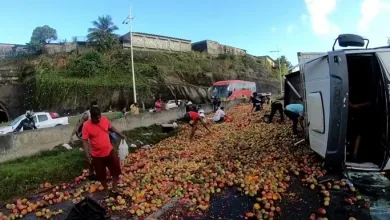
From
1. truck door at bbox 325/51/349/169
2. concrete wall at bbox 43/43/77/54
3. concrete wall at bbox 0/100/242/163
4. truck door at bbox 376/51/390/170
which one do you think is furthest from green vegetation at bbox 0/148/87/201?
concrete wall at bbox 43/43/77/54

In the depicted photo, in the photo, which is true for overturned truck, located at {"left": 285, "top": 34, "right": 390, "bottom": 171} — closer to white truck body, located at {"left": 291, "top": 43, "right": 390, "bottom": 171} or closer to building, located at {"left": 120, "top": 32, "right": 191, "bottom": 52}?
white truck body, located at {"left": 291, "top": 43, "right": 390, "bottom": 171}

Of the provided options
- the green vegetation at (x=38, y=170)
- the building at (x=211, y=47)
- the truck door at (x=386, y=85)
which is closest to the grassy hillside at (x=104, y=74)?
the building at (x=211, y=47)

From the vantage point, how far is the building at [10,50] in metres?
42.0

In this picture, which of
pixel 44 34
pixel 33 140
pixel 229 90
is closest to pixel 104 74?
pixel 229 90

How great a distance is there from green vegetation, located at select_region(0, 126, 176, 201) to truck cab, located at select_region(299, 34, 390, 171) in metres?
6.07

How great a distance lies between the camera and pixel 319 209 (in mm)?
5258

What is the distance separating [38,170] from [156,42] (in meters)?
45.4

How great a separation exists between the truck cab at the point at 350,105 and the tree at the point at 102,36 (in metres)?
40.4

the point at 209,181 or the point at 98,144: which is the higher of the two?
the point at 98,144

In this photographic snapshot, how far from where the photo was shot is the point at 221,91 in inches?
1569

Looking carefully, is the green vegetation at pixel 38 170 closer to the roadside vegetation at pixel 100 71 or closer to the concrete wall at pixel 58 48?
the roadside vegetation at pixel 100 71

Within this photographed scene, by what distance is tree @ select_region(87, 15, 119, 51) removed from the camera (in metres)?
44.6

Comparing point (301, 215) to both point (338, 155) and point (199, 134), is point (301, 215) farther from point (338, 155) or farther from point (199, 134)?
point (199, 134)

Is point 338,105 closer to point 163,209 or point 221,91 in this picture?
point 163,209
